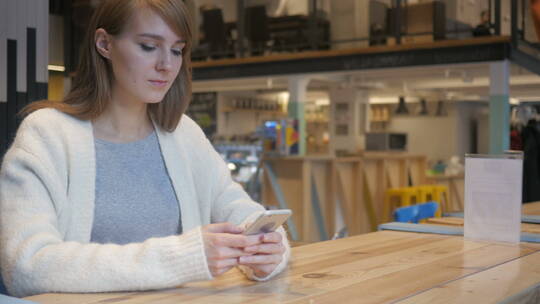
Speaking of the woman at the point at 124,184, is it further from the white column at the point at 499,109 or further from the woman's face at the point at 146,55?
the white column at the point at 499,109

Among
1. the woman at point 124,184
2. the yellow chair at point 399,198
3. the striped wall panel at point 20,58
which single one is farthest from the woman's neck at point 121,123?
the yellow chair at point 399,198

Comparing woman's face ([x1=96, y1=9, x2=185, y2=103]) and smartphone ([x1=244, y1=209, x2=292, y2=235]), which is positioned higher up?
woman's face ([x1=96, y1=9, x2=185, y2=103])

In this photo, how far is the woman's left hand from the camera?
1.33 metres

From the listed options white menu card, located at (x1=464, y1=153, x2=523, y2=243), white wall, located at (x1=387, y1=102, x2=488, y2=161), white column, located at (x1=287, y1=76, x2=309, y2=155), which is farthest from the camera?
white wall, located at (x1=387, y1=102, x2=488, y2=161)

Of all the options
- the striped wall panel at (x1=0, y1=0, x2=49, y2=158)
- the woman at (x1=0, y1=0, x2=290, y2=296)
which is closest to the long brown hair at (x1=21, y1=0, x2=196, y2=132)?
the woman at (x1=0, y1=0, x2=290, y2=296)

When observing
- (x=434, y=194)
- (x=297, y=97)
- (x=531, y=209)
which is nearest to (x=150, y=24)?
(x=531, y=209)

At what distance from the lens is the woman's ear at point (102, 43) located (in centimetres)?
158

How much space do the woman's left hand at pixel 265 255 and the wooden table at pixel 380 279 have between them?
30mm

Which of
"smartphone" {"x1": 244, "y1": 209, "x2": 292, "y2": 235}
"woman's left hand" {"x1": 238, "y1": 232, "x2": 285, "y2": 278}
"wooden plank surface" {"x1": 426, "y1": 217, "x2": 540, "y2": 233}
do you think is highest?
"smartphone" {"x1": 244, "y1": 209, "x2": 292, "y2": 235}

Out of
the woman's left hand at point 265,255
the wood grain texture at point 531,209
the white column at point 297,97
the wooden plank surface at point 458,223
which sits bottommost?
the wood grain texture at point 531,209

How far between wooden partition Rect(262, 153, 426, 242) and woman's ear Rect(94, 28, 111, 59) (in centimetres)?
491

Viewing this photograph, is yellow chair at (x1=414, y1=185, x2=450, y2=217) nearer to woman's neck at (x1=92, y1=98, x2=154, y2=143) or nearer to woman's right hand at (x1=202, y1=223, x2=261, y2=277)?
woman's neck at (x1=92, y1=98, x2=154, y2=143)

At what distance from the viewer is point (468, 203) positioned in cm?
202

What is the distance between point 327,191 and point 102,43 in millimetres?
5447
